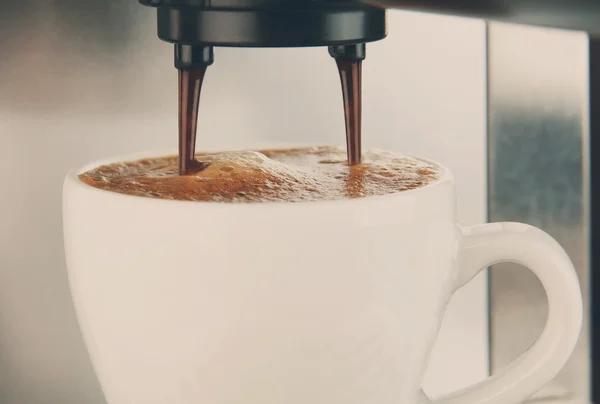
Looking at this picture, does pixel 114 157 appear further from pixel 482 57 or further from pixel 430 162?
pixel 482 57

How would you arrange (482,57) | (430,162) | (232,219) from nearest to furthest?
(232,219)
(430,162)
(482,57)

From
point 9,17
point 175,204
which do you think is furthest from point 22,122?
point 175,204

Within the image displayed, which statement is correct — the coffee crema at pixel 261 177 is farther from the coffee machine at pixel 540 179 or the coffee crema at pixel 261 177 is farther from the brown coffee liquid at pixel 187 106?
the coffee machine at pixel 540 179

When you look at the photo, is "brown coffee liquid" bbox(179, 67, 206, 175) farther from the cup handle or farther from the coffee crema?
the cup handle

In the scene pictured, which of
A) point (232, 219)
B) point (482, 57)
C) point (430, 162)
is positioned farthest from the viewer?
point (482, 57)

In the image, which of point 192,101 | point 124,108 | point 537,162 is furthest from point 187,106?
point 537,162

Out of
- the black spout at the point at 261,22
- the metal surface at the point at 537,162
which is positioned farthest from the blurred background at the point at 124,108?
the black spout at the point at 261,22

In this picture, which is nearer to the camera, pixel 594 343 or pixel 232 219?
pixel 232 219
